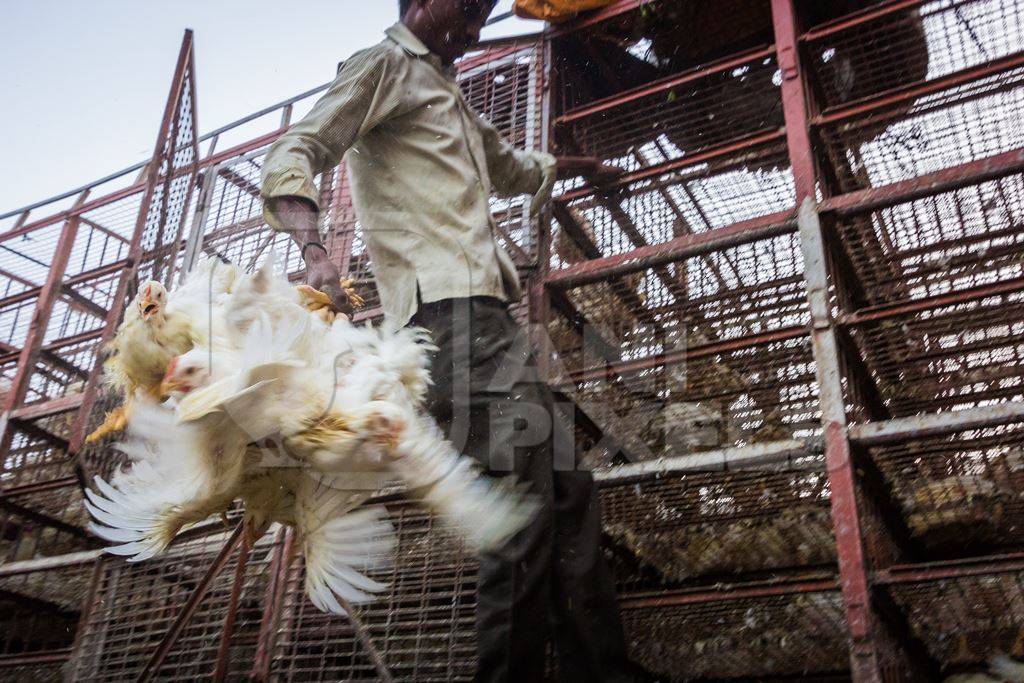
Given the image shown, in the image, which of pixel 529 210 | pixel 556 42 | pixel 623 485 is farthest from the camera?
pixel 556 42

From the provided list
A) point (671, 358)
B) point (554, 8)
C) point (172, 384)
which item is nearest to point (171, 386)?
point (172, 384)

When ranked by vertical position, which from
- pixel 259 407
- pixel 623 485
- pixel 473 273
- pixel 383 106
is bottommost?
pixel 259 407

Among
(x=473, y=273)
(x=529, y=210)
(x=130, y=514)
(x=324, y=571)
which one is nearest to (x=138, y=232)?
(x=529, y=210)

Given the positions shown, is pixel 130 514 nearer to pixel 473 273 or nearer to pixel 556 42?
pixel 473 273

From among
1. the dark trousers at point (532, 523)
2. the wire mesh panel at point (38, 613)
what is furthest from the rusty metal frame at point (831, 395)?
the wire mesh panel at point (38, 613)

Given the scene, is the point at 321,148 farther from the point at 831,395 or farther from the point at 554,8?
the point at 831,395

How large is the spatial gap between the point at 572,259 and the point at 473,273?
131 centimetres

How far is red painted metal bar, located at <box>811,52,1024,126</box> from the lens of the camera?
363cm

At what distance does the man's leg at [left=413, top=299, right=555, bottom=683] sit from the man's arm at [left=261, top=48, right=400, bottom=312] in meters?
0.41

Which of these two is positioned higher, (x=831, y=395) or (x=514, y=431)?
(x=831, y=395)

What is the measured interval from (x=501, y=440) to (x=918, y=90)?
2.20 meters

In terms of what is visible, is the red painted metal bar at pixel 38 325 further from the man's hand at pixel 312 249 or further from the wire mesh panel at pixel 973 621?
the wire mesh panel at pixel 973 621

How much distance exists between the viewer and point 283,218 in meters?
2.99

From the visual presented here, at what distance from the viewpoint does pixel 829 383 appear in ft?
10.8
